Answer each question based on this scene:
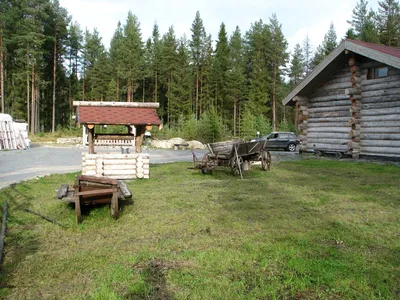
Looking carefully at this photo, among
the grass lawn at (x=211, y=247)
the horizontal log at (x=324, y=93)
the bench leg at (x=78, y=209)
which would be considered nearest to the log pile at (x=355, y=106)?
the horizontal log at (x=324, y=93)

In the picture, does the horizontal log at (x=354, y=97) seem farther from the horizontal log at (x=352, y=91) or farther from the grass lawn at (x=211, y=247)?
the grass lawn at (x=211, y=247)

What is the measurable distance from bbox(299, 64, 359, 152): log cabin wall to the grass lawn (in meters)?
9.11

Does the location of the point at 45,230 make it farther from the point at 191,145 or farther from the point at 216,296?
the point at 191,145

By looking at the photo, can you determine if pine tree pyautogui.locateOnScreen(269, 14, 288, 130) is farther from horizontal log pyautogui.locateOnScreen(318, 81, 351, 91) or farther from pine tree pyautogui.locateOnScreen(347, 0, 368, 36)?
horizontal log pyautogui.locateOnScreen(318, 81, 351, 91)

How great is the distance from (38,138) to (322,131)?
1163 inches

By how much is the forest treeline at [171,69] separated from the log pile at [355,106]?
100ft

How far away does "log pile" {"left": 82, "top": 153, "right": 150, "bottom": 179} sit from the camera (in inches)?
425

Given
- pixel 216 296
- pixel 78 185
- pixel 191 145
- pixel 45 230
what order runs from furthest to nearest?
1. pixel 191 145
2. pixel 78 185
3. pixel 45 230
4. pixel 216 296

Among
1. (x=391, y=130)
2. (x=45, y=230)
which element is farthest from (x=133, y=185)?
(x=391, y=130)

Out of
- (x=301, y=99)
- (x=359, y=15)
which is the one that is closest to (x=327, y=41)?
(x=359, y=15)

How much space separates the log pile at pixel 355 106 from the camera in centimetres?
1590

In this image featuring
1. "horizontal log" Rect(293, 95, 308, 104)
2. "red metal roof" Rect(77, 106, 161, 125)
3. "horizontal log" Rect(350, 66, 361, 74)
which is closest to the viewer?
"red metal roof" Rect(77, 106, 161, 125)

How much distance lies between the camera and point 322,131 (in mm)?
18188

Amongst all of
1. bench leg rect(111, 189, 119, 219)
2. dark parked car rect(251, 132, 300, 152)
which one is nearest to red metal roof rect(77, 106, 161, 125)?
bench leg rect(111, 189, 119, 219)
